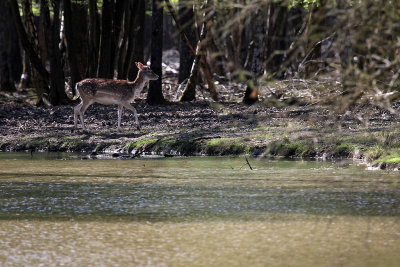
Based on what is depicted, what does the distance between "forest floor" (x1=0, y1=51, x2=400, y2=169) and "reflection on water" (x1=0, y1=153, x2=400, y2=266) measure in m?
1.18

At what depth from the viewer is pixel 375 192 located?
32.6 feet

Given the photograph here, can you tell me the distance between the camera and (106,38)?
23547 millimetres

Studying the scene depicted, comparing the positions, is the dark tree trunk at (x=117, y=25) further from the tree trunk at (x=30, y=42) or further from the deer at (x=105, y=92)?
the deer at (x=105, y=92)

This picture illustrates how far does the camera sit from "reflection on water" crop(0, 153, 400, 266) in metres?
6.86

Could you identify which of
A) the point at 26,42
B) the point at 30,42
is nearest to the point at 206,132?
the point at 26,42

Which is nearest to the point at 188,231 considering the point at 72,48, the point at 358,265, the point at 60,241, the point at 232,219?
the point at 232,219

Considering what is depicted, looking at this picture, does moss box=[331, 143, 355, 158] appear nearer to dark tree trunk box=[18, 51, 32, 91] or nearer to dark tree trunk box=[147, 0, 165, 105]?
dark tree trunk box=[147, 0, 165, 105]

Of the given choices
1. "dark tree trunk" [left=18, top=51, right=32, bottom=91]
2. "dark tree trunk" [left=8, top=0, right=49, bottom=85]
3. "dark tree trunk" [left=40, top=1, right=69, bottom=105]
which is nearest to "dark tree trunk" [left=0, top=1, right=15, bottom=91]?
"dark tree trunk" [left=18, top=51, right=32, bottom=91]

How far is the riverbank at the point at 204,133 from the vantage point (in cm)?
1430

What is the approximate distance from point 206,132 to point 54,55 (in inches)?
299

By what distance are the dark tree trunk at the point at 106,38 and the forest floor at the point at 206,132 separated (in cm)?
127

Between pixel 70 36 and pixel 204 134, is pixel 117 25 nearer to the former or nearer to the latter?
pixel 70 36

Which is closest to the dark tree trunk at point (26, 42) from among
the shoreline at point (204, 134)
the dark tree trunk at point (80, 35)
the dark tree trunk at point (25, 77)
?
the shoreline at point (204, 134)

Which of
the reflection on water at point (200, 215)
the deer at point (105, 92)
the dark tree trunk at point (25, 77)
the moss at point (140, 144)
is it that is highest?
the dark tree trunk at point (25, 77)
